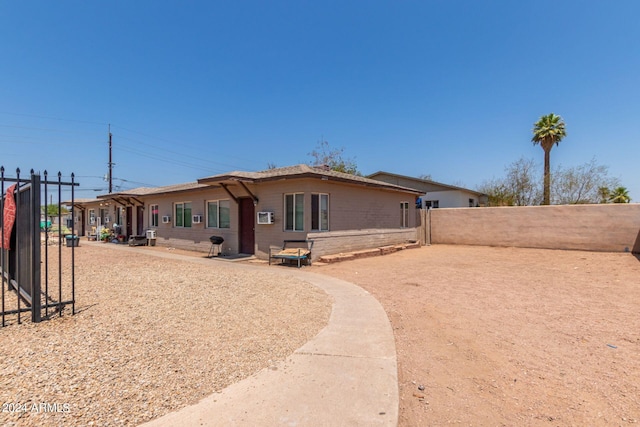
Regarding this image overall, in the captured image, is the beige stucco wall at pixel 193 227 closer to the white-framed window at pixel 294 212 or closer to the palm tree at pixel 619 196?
the white-framed window at pixel 294 212

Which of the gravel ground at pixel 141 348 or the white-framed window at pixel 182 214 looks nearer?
the gravel ground at pixel 141 348

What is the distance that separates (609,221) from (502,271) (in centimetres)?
763

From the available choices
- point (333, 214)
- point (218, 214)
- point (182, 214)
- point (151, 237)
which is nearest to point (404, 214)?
point (333, 214)

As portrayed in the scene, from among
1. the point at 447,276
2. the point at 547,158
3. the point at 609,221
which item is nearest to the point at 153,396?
the point at 447,276

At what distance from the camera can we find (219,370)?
3.23 m

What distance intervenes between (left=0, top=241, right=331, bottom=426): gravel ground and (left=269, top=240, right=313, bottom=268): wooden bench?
3746 millimetres

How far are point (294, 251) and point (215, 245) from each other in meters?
5.41

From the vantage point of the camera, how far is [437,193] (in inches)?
1019

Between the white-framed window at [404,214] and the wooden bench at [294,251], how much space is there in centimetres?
829

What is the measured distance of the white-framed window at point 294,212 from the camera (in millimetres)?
11672

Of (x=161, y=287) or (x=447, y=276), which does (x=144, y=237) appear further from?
(x=447, y=276)

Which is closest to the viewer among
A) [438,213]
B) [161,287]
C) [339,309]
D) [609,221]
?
Answer: [339,309]

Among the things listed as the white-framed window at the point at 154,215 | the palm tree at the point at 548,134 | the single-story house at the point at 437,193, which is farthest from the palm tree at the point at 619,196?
the white-framed window at the point at 154,215

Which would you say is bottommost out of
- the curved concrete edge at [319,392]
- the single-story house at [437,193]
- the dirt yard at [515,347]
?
the dirt yard at [515,347]
